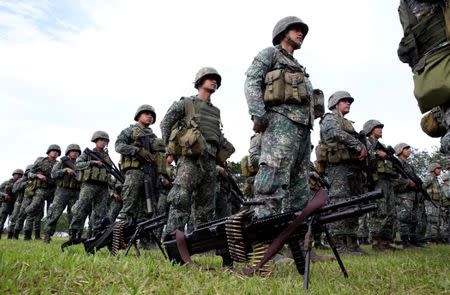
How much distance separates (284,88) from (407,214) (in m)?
7.74

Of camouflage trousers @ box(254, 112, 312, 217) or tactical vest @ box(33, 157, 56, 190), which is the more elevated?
tactical vest @ box(33, 157, 56, 190)

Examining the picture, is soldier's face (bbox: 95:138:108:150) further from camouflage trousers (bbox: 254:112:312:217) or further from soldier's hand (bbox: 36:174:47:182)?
camouflage trousers (bbox: 254:112:312:217)

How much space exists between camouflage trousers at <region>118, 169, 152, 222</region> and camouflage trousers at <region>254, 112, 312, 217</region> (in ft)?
12.4

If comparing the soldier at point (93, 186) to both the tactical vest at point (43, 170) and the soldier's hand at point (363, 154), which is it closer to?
the tactical vest at point (43, 170)

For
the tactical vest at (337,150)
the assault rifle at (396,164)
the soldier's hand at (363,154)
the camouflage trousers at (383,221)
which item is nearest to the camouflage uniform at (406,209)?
the assault rifle at (396,164)

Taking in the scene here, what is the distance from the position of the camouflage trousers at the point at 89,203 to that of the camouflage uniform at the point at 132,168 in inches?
75.0

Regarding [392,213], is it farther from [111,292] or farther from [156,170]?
[111,292]

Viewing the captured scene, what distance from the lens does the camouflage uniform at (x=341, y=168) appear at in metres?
7.00

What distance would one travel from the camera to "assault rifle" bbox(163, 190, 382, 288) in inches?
121

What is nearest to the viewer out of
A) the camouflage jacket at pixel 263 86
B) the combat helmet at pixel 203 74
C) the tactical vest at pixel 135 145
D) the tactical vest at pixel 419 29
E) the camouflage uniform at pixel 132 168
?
the tactical vest at pixel 419 29

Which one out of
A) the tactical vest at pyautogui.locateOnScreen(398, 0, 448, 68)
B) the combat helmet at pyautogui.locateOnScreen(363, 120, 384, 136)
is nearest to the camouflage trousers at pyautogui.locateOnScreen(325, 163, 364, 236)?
the combat helmet at pyautogui.locateOnScreen(363, 120, 384, 136)

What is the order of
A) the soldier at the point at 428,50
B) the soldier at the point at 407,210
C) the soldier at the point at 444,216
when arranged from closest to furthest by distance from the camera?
the soldier at the point at 428,50 < the soldier at the point at 407,210 < the soldier at the point at 444,216

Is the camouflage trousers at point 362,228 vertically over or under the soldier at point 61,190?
under

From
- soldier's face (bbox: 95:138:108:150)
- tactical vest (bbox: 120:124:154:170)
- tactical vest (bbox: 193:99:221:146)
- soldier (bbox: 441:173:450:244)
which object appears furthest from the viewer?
soldier (bbox: 441:173:450:244)
